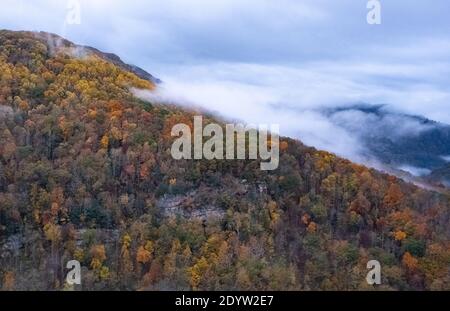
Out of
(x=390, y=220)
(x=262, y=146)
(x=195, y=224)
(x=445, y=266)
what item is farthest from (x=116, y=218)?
(x=445, y=266)

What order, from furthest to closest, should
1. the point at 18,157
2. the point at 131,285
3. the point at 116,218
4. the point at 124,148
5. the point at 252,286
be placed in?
the point at 124,148 → the point at 18,157 → the point at 116,218 → the point at 131,285 → the point at 252,286

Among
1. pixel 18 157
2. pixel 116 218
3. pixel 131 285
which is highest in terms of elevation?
pixel 18 157

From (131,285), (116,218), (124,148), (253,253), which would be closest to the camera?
(131,285)

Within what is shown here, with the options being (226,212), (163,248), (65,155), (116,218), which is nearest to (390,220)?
(226,212)

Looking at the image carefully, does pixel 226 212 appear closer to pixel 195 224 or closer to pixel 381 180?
pixel 195 224

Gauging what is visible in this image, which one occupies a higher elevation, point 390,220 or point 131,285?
point 390,220

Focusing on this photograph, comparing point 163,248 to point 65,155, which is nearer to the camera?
point 163,248
